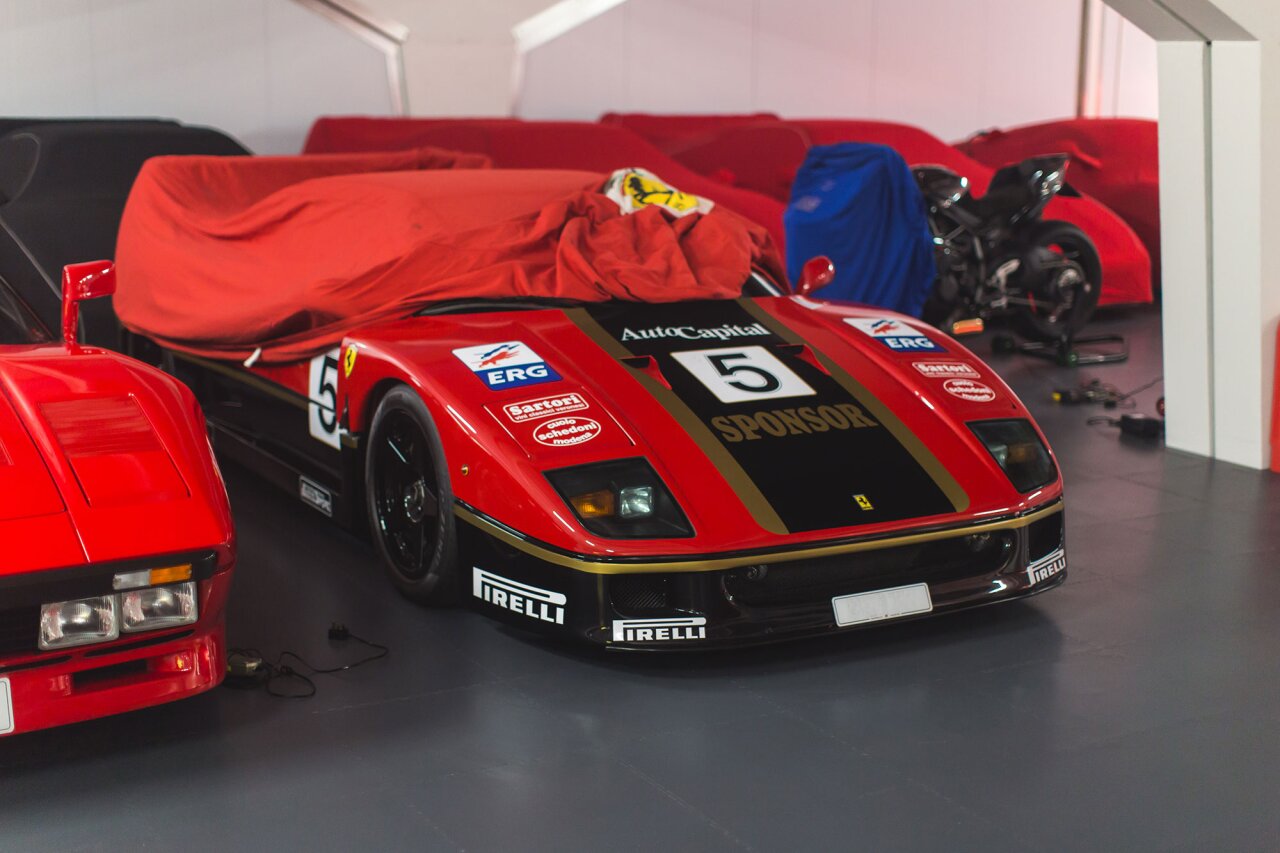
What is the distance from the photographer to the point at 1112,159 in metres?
9.23

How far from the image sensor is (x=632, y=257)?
3.87 metres

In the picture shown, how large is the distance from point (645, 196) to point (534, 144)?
12.5 feet

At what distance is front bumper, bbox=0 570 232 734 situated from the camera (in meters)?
2.24

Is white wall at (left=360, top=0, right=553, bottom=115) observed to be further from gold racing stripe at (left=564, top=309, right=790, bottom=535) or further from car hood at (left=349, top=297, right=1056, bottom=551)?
gold racing stripe at (left=564, top=309, right=790, bottom=535)

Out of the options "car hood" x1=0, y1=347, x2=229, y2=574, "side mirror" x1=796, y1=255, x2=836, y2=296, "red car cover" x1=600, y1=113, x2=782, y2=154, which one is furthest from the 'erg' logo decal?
"red car cover" x1=600, y1=113, x2=782, y2=154

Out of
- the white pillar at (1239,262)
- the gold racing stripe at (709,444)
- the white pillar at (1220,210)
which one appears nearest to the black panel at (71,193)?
the gold racing stripe at (709,444)

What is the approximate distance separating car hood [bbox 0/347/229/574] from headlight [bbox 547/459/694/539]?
0.75 m

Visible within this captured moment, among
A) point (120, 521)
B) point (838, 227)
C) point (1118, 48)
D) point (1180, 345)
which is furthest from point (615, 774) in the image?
point (1118, 48)

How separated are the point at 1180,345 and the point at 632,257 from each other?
235 centimetres

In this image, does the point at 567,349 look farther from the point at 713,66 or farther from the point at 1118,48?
the point at 1118,48

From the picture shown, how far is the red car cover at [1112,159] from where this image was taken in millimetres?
A: 9031

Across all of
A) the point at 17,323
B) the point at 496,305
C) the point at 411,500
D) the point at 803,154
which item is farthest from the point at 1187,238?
the point at 803,154

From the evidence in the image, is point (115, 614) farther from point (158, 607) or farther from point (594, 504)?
point (594, 504)

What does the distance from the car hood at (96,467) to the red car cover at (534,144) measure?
16.5 ft
